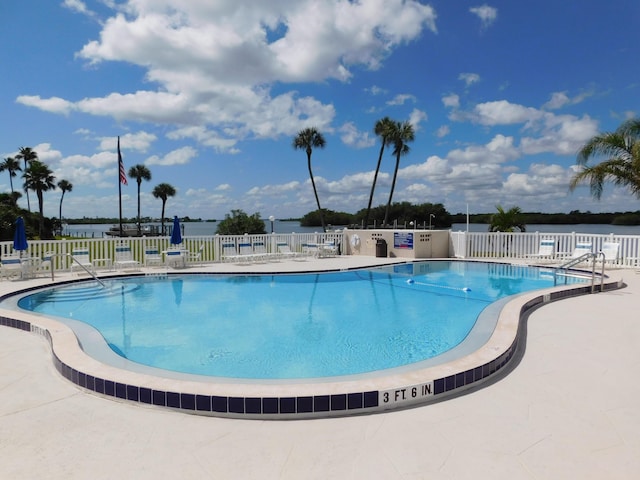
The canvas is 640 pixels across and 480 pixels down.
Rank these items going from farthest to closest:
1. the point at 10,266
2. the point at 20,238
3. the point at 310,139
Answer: the point at 310,139 < the point at 20,238 < the point at 10,266

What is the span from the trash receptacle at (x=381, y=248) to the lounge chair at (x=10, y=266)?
1124cm

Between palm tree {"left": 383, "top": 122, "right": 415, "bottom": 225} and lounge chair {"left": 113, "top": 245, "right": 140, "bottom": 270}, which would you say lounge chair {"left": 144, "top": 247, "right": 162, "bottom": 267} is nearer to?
lounge chair {"left": 113, "top": 245, "right": 140, "bottom": 270}

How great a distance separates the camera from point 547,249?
44.0ft

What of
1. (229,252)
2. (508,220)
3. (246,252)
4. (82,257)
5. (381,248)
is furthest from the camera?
(508,220)

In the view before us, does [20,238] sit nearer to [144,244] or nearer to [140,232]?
[144,244]

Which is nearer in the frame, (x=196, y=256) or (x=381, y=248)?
(x=196, y=256)

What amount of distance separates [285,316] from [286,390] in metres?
4.01

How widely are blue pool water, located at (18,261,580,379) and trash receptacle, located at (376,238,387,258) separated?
345cm

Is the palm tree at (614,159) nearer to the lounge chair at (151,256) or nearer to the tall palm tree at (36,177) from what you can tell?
the lounge chair at (151,256)

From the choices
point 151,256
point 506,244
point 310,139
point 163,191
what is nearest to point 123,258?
point 151,256

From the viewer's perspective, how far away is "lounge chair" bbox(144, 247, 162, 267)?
1236 centimetres

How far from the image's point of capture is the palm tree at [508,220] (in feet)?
64.5

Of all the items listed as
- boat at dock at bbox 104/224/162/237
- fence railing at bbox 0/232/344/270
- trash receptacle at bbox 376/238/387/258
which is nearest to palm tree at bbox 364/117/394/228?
trash receptacle at bbox 376/238/387/258

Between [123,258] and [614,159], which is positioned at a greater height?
[614,159]
